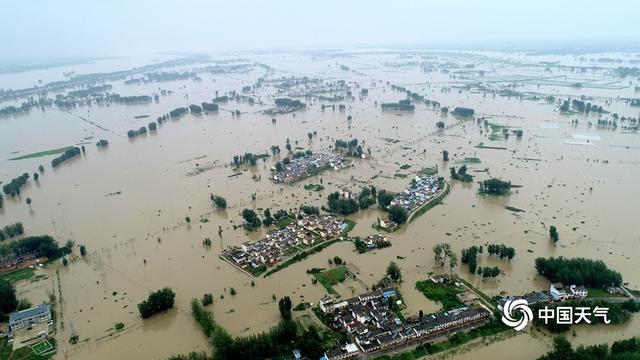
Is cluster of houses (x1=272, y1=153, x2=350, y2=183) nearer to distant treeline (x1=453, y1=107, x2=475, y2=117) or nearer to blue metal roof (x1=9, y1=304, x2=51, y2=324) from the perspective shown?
blue metal roof (x1=9, y1=304, x2=51, y2=324)

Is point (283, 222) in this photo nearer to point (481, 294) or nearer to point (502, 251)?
point (481, 294)

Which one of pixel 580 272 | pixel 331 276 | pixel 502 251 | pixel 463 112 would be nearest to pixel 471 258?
pixel 502 251

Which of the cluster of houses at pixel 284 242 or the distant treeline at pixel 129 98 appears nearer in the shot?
the cluster of houses at pixel 284 242

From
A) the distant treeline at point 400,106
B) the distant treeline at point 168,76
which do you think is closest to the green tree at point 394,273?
the distant treeline at point 400,106

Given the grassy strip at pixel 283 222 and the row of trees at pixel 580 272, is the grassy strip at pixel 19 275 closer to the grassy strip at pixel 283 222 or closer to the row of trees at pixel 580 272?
the grassy strip at pixel 283 222

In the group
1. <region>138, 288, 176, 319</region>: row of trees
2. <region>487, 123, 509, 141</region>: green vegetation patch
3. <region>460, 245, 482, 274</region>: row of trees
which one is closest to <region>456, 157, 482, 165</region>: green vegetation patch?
<region>487, 123, 509, 141</region>: green vegetation patch

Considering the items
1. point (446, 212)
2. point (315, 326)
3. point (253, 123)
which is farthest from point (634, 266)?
point (253, 123)

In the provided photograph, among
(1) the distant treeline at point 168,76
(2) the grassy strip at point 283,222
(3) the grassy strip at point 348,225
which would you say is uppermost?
(1) the distant treeline at point 168,76
